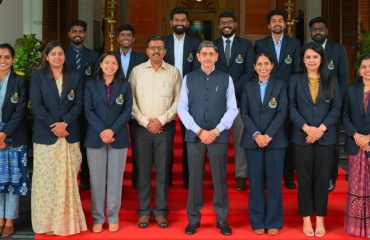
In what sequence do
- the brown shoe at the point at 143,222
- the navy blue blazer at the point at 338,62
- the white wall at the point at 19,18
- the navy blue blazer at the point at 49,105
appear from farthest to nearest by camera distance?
the white wall at the point at 19,18
the navy blue blazer at the point at 338,62
the brown shoe at the point at 143,222
the navy blue blazer at the point at 49,105

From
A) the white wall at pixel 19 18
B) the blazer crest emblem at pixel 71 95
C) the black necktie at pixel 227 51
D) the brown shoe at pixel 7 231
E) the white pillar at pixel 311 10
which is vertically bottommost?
the brown shoe at pixel 7 231

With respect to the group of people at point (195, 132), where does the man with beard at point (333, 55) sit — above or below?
above

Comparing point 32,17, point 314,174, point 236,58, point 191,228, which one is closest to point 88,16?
point 32,17

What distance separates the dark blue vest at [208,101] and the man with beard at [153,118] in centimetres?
30

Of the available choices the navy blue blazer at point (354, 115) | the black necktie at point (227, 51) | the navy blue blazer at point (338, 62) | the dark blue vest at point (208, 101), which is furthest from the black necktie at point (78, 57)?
the navy blue blazer at point (354, 115)

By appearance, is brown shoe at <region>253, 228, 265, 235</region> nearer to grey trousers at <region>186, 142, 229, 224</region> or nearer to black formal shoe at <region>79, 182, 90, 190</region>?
grey trousers at <region>186, 142, 229, 224</region>

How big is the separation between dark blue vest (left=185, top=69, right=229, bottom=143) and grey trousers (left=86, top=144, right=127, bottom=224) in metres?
0.73

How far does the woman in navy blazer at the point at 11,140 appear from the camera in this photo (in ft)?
16.2

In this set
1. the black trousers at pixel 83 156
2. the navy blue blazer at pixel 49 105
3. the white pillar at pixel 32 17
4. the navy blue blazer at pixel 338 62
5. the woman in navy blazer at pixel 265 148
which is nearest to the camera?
the navy blue blazer at pixel 49 105

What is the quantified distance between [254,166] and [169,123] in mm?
942

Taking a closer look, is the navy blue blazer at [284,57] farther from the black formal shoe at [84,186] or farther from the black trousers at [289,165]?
the black formal shoe at [84,186]

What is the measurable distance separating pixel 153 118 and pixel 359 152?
6.41 ft

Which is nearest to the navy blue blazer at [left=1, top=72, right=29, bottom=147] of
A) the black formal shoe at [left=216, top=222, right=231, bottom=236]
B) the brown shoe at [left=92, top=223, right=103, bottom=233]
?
the brown shoe at [left=92, top=223, right=103, bottom=233]

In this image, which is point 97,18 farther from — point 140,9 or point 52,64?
point 52,64
